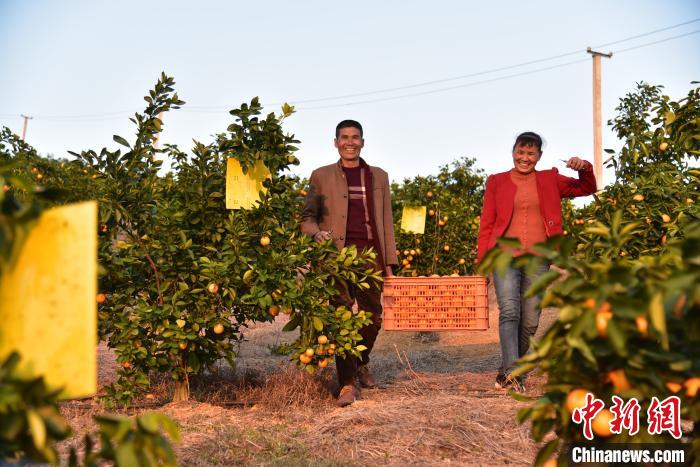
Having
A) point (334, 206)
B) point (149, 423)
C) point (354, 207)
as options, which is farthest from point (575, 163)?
point (149, 423)

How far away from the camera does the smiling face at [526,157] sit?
201 inches

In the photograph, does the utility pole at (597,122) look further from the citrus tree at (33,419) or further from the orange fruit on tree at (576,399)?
the citrus tree at (33,419)

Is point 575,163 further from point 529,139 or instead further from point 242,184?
point 242,184

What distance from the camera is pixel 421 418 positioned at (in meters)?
3.89

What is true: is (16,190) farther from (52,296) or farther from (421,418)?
(52,296)

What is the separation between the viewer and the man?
505 centimetres

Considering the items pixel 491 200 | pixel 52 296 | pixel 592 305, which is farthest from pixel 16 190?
pixel 592 305

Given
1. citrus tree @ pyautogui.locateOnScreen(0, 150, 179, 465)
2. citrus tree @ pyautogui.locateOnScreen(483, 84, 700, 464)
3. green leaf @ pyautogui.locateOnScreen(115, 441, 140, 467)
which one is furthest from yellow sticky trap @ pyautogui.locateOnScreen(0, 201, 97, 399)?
citrus tree @ pyautogui.locateOnScreen(483, 84, 700, 464)

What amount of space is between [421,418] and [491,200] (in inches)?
71.8

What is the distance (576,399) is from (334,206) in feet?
11.5

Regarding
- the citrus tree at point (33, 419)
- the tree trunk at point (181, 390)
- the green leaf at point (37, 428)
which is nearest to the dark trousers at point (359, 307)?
the tree trunk at point (181, 390)

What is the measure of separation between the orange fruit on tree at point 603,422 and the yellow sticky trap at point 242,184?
119 inches

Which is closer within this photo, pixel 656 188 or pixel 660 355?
pixel 660 355

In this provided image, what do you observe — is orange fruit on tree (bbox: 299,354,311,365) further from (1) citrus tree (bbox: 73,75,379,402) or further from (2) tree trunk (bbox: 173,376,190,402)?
(2) tree trunk (bbox: 173,376,190,402)
